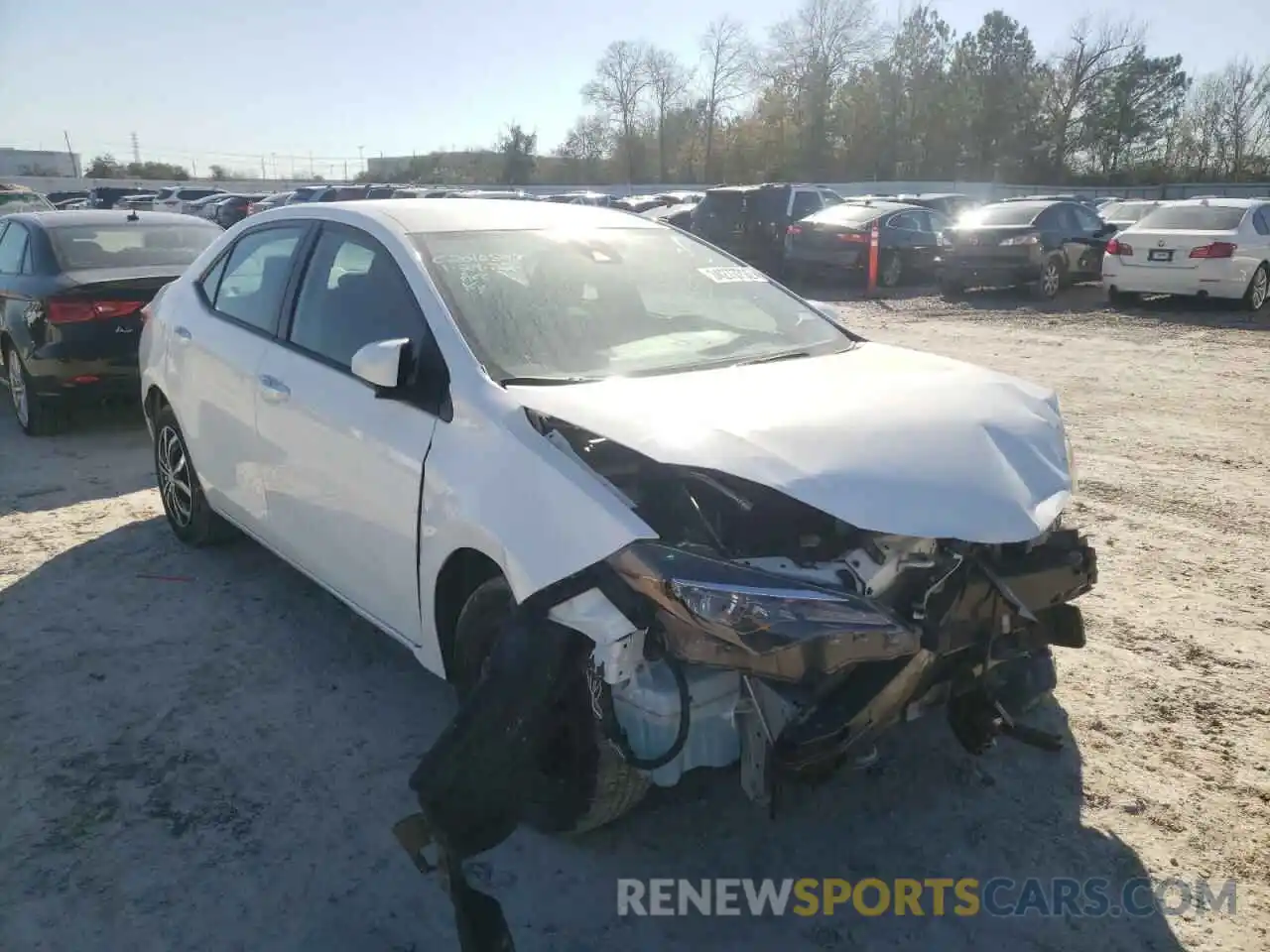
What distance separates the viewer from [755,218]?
62.6 feet

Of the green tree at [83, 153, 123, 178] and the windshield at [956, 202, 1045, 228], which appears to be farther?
the green tree at [83, 153, 123, 178]

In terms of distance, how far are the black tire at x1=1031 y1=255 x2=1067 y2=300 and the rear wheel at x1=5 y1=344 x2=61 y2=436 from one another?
1427cm

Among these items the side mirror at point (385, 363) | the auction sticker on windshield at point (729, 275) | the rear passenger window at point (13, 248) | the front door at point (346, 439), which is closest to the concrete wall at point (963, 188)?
the rear passenger window at point (13, 248)

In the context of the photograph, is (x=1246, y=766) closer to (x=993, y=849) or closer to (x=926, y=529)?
(x=993, y=849)

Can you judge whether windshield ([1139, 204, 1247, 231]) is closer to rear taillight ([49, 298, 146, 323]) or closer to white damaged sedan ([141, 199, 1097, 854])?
white damaged sedan ([141, 199, 1097, 854])

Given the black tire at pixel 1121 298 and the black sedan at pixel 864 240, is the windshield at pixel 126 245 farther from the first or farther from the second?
the black tire at pixel 1121 298

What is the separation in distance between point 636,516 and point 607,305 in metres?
1.36

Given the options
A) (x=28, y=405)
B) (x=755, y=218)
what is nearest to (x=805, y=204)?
(x=755, y=218)

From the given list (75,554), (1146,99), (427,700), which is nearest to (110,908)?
(427,700)

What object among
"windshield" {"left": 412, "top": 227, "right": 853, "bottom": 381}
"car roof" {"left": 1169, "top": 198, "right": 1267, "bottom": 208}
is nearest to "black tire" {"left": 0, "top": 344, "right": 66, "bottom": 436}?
"windshield" {"left": 412, "top": 227, "right": 853, "bottom": 381}

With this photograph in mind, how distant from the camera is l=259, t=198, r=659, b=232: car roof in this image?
12.4 ft

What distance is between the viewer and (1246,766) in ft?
10.6

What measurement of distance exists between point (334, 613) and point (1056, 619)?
3038mm

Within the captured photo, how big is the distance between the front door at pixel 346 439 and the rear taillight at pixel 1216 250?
13455 millimetres
